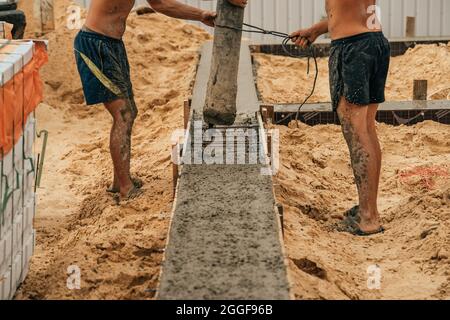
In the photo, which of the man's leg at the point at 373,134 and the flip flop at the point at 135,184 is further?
the flip flop at the point at 135,184

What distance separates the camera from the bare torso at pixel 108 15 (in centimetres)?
647

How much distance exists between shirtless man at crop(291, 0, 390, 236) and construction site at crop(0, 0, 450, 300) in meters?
0.17

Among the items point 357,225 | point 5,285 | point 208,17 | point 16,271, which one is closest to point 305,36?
point 208,17

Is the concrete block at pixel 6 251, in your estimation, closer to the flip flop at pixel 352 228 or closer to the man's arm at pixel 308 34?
the flip flop at pixel 352 228

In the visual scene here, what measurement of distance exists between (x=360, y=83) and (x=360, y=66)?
0.35 feet

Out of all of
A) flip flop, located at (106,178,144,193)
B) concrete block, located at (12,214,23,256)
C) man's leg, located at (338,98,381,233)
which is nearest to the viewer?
concrete block, located at (12,214,23,256)

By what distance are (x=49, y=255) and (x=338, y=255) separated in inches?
69.3

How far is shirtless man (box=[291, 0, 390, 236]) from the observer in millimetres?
5805

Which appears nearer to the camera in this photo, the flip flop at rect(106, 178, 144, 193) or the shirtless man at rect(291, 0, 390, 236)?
the shirtless man at rect(291, 0, 390, 236)

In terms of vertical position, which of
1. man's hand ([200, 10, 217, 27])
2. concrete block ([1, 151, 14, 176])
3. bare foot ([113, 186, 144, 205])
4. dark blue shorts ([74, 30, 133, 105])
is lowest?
bare foot ([113, 186, 144, 205])

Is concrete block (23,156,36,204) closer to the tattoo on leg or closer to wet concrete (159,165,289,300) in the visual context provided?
wet concrete (159,165,289,300)

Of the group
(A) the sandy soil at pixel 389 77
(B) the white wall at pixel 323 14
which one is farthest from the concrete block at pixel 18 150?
(B) the white wall at pixel 323 14

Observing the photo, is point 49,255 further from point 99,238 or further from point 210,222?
point 210,222

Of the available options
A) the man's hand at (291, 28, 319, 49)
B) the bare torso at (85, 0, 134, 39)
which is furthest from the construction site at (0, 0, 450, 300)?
the bare torso at (85, 0, 134, 39)
